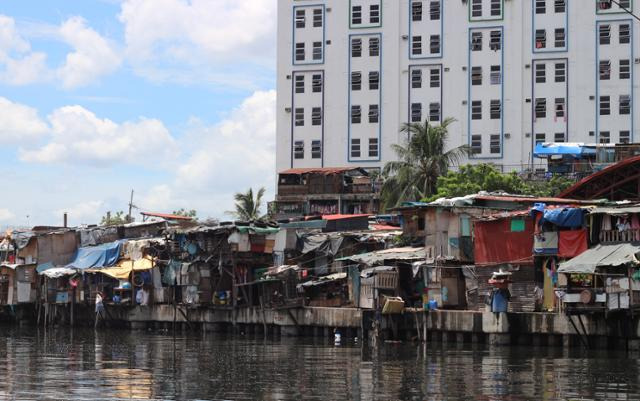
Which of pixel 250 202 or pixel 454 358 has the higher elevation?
pixel 250 202

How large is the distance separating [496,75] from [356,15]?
13.9 m

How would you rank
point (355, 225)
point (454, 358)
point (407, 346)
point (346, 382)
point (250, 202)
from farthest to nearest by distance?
point (250, 202) → point (355, 225) → point (407, 346) → point (454, 358) → point (346, 382)

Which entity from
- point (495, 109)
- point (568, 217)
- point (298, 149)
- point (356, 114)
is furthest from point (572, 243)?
point (298, 149)

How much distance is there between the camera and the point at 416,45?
110m

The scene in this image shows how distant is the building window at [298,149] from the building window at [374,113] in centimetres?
686

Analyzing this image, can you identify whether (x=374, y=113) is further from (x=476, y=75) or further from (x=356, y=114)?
(x=476, y=75)

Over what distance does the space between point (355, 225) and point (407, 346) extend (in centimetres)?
1953

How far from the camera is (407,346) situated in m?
55.9

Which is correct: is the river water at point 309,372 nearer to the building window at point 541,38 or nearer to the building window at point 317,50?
the building window at point 541,38

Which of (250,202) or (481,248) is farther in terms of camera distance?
(250,202)

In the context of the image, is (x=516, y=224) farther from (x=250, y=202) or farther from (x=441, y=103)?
(x=250, y=202)

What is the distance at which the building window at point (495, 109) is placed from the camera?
108 m

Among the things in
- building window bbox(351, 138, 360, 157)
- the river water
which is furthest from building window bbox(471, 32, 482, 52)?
the river water

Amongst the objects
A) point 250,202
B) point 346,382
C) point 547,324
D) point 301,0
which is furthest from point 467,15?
point 346,382
